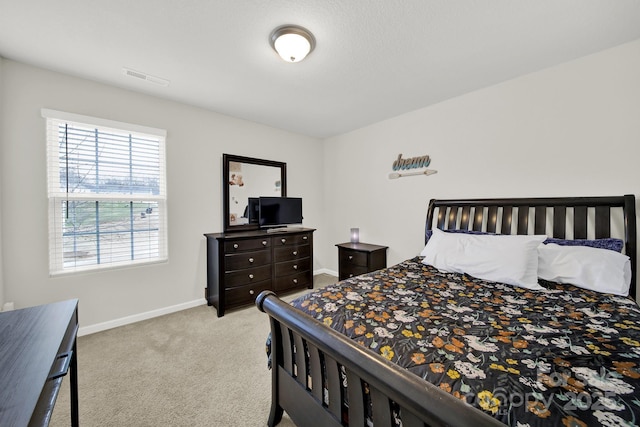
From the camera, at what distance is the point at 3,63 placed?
2.11 metres

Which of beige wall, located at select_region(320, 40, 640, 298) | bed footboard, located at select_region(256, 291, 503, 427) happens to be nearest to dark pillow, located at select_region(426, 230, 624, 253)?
beige wall, located at select_region(320, 40, 640, 298)

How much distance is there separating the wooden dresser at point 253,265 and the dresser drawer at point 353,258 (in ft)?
1.65

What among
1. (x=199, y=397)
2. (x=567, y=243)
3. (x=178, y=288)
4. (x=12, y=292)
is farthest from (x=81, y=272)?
(x=567, y=243)

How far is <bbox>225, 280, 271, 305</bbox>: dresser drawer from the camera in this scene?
296 centimetres

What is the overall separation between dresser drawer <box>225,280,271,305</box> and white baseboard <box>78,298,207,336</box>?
0.53 metres

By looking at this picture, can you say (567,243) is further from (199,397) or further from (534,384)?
(199,397)

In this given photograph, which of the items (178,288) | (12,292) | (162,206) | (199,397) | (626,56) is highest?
(626,56)

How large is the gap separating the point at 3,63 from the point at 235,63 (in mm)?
1935

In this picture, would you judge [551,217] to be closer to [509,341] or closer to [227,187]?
[509,341]

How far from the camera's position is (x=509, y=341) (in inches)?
Result: 43.1

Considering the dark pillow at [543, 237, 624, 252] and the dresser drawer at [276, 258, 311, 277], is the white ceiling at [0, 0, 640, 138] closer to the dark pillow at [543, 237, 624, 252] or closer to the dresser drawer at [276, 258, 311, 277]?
the dark pillow at [543, 237, 624, 252]

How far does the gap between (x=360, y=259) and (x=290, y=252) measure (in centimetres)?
99

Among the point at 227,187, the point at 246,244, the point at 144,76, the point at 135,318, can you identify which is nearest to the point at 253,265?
the point at 246,244

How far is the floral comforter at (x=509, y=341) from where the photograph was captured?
0.76m
